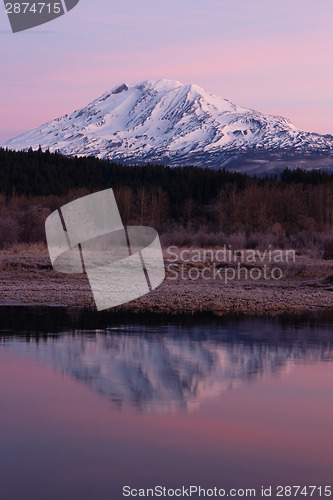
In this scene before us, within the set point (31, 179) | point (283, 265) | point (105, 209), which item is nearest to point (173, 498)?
point (283, 265)

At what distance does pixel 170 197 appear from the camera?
107438 mm

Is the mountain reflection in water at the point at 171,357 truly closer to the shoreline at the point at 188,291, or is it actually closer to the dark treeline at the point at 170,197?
the shoreline at the point at 188,291

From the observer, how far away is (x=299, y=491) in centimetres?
855

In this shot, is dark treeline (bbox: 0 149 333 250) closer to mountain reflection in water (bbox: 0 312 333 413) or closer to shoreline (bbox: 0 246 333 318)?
shoreline (bbox: 0 246 333 318)

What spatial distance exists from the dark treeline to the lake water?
1520 inches

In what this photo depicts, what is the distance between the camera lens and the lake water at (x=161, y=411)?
8.94m

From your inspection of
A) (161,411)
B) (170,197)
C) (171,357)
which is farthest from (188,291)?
(170,197)

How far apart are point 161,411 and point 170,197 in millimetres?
96065

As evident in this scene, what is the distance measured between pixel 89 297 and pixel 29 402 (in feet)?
57.0

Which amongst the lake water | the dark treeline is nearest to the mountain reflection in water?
the lake water

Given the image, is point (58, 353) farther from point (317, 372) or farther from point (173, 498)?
point (173, 498)

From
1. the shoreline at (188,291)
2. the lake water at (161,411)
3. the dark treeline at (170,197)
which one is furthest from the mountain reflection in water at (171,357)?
the dark treeline at (170,197)

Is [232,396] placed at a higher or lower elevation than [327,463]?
lower

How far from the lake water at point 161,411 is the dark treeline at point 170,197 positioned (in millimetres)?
38607
